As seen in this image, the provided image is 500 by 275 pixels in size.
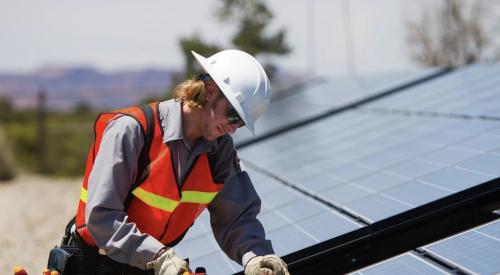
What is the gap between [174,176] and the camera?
361 cm

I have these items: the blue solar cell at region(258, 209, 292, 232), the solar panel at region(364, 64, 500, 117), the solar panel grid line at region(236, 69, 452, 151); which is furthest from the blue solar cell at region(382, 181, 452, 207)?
the solar panel grid line at region(236, 69, 452, 151)

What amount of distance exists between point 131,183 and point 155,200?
0.17 metres

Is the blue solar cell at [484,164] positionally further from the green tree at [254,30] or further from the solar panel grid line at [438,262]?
the green tree at [254,30]

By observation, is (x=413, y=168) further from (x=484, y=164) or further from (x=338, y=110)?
(x=338, y=110)

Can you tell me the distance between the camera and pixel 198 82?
141 inches

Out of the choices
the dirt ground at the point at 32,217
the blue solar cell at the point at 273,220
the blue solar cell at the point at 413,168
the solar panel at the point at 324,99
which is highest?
the blue solar cell at the point at 413,168

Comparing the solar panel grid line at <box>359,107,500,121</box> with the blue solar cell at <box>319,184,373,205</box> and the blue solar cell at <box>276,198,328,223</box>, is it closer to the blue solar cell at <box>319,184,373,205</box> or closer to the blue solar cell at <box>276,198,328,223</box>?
the blue solar cell at <box>319,184,373,205</box>

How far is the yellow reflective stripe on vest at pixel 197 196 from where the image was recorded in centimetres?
375

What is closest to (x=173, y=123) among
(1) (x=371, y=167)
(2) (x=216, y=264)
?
(2) (x=216, y=264)

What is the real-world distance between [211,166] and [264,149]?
16.7 ft

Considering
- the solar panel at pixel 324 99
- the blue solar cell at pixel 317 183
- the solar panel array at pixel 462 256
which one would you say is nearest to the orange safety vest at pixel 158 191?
the solar panel array at pixel 462 256

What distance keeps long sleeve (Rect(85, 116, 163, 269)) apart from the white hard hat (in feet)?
1.77

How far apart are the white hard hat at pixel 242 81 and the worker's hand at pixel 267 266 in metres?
0.69

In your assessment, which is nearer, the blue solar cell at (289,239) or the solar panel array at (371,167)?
the blue solar cell at (289,239)
